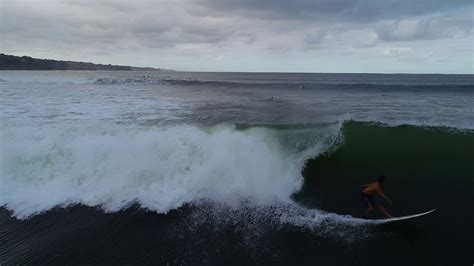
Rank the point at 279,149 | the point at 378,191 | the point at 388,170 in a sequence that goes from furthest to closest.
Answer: the point at 279,149, the point at 388,170, the point at 378,191

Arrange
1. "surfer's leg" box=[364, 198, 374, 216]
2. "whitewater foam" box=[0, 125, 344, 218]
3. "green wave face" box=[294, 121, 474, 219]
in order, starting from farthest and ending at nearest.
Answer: "whitewater foam" box=[0, 125, 344, 218], "green wave face" box=[294, 121, 474, 219], "surfer's leg" box=[364, 198, 374, 216]

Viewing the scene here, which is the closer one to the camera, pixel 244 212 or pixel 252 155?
pixel 244 212

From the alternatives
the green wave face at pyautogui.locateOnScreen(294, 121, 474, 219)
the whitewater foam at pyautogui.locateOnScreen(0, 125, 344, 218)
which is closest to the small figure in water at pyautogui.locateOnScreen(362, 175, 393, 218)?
the green wave face at pyautogui.locateOnScreen(294, 121, 474, 219)

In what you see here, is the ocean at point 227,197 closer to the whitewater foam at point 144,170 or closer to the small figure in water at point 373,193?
the whitewater foam at point 144,170

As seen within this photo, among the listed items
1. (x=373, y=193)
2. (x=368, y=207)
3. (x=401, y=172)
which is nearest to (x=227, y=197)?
(x=368, y=207)

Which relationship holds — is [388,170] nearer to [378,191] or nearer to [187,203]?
[378,191]

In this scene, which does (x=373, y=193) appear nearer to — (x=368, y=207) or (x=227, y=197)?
(x=368, y=207)

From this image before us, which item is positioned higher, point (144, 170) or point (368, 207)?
point (144, 170)

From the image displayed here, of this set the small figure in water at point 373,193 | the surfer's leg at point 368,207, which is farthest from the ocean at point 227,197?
the small figure in water at point 373,193

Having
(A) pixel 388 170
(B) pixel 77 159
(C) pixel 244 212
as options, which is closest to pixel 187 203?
(C) pixel 244 212

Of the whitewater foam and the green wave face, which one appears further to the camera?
the whitewater foam

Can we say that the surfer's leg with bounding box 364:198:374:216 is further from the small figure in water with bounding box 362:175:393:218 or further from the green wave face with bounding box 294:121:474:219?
the green wave face with bounding box 294:121:474:219
